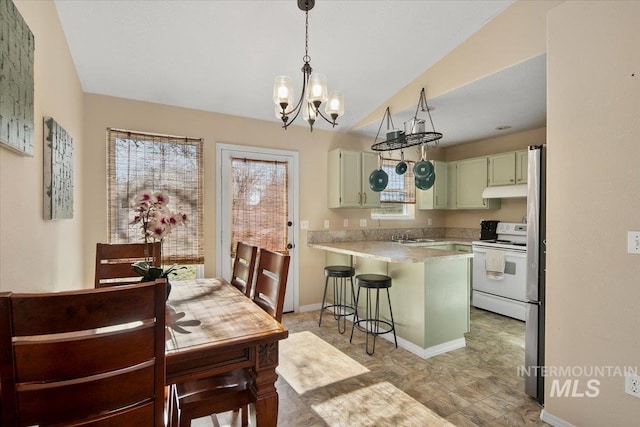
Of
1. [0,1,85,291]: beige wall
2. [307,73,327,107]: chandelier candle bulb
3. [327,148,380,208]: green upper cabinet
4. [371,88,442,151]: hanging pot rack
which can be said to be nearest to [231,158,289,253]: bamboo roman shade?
[327,148,380,208]: green upper cabinet

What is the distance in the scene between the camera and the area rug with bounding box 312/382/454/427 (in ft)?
6.28

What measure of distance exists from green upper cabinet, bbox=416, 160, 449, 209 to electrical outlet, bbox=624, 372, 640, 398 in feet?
11.8

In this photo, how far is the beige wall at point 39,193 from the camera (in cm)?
128

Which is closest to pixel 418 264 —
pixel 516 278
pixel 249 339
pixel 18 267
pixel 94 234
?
pixel 516 278

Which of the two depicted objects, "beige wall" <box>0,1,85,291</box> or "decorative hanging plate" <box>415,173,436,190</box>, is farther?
"decorative hanging plate" <box>415,173,436,190</box>

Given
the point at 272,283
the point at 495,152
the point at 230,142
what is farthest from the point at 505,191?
the point at 272,283

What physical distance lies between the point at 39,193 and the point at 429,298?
2876 millimetres

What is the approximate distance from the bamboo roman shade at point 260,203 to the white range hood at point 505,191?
2.82m

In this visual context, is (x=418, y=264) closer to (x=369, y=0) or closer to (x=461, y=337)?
(x=461, y=337)

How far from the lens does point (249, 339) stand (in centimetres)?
127

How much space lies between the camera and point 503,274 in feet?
12.7

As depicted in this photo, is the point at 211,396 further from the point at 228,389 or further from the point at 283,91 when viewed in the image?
the point at 283,91

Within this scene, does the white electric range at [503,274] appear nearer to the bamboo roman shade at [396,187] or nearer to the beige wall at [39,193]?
the bamboo roman shade at [396,187]

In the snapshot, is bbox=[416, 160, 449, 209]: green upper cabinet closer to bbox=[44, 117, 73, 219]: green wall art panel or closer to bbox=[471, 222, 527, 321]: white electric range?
bbox=[471, 222, 527, 321]: white electric range
